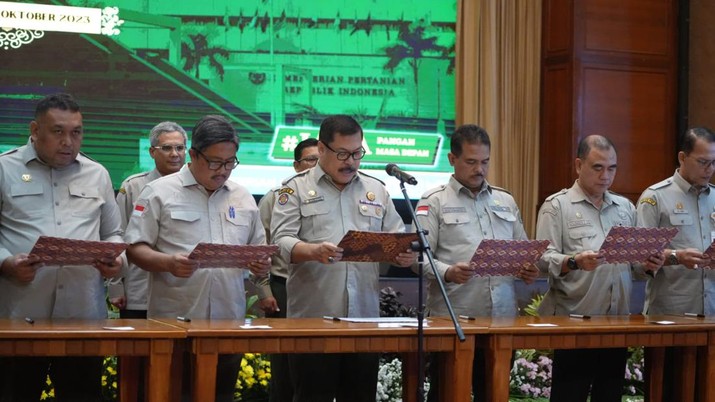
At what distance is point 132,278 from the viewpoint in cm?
513

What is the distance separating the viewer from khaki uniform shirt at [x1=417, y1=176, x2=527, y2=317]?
15.4ft

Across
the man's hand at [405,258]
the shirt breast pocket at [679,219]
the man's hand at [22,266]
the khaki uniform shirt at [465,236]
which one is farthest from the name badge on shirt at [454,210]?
the man's hand at [22,266]

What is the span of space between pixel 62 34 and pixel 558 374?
15.1 ft

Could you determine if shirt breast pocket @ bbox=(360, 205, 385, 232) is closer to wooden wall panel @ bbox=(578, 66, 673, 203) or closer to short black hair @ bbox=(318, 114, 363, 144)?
short black hair @ bbox=(318, 114, 363, 144)

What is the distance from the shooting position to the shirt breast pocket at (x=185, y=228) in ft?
13.7

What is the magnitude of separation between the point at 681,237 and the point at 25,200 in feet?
10.6

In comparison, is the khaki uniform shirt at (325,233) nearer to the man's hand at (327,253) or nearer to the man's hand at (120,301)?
the man's hand at (327,253)

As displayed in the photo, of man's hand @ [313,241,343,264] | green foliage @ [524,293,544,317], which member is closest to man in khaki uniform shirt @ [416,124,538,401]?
man's hand @ [313,241,343,264]

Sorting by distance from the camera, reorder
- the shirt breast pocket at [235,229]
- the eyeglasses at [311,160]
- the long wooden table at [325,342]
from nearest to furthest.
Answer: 1. the long wooden table at [325,342]
2. the shirt breast pocket at [235,229]
3. the eyeglasses at [311,160]

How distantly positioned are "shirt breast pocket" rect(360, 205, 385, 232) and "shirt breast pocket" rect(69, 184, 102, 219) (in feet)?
3.83

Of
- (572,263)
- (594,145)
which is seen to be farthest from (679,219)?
(572,263)

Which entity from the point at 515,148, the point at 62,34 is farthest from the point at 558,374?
the point at 62,34

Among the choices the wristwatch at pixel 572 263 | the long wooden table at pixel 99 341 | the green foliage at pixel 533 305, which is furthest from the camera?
the green foliage at pixel 533 305

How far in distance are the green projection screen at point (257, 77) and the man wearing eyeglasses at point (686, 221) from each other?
297 cm
